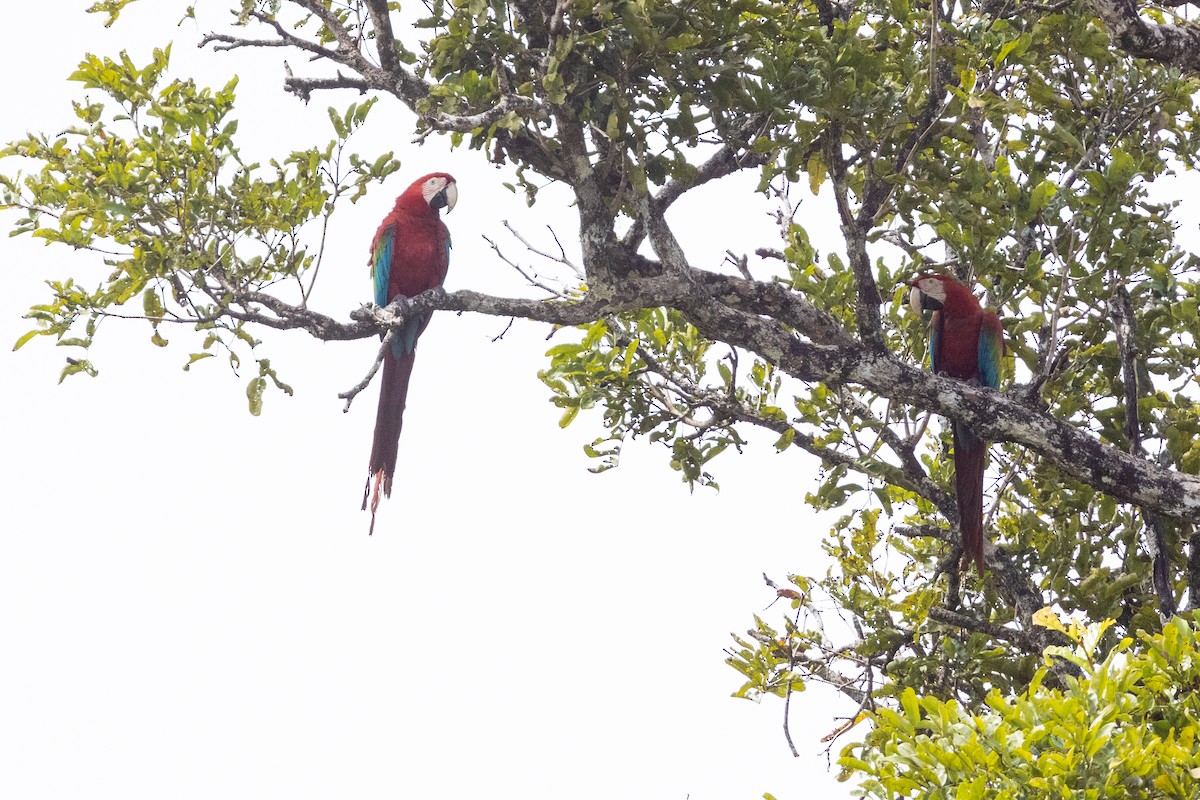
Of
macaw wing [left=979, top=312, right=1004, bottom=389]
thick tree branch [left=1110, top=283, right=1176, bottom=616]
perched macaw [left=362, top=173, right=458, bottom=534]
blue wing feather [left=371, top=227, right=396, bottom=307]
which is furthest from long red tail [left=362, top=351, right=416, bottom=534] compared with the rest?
thick tree branch [left=1110, top=283, right=1176, bottom=616]

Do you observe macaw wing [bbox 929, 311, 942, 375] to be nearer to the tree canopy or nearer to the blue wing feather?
the tree canopy

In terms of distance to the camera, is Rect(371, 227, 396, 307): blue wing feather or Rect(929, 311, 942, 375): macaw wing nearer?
Rect(929, 311, 942, 375): macaw wing

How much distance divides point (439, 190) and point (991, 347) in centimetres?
250

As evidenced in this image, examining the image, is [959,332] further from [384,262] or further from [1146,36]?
[384,262]

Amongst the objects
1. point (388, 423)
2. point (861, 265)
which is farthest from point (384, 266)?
point (861, 265)

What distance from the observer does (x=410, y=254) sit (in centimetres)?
493

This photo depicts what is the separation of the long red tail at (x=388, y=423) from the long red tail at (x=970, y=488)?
212 centimetres

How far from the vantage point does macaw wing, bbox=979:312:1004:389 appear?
4.42 m

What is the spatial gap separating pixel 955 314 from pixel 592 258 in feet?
5.66

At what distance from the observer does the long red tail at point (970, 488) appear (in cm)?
412

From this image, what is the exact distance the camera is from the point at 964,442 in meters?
4.12

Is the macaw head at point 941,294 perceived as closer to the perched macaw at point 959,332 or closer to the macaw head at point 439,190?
the perched macaw at point 959,332

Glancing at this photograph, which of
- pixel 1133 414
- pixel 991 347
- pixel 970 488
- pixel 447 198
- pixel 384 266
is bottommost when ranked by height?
pixel 970 488

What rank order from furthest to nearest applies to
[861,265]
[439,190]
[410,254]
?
1. [439,190]
2. [410,254]
3. [861,265]
